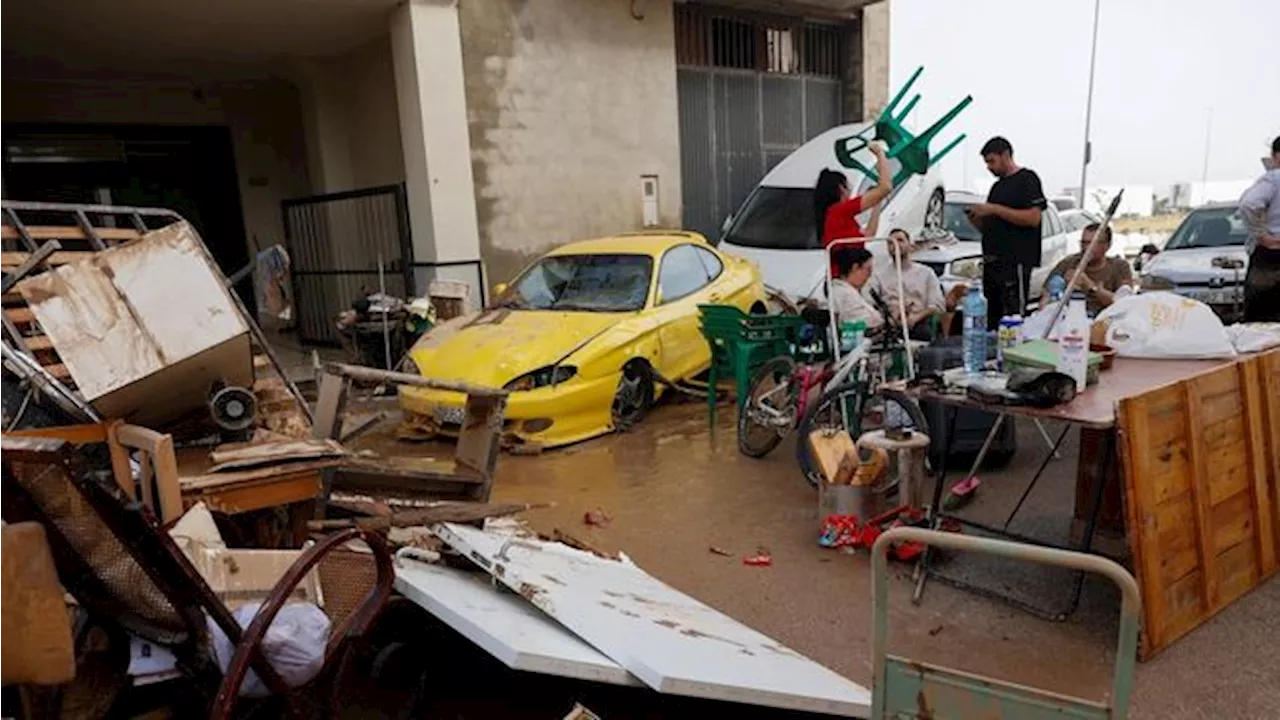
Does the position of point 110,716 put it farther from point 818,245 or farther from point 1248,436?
point 818,245

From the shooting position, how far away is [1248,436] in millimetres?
3584

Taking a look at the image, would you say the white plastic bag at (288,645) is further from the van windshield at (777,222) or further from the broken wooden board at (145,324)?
the van windshield at (777,222)

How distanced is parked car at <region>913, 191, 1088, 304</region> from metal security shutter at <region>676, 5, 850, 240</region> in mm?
2857

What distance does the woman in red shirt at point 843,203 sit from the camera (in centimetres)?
637

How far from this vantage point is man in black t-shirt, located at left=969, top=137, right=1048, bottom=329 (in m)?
5.99

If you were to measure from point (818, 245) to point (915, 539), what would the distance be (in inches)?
300

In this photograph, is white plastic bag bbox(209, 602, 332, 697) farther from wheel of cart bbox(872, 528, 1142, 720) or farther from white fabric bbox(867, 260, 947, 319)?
white fabric bbox(867, 260, 947, 319)

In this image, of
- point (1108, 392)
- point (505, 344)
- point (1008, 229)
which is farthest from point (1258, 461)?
point (505, 344)

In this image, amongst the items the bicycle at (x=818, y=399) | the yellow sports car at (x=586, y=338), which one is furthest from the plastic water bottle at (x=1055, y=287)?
the yellow sports car at (x=586, y=338)

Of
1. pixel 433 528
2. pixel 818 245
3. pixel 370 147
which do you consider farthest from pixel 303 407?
pixel 370 147

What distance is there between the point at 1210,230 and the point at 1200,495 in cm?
883

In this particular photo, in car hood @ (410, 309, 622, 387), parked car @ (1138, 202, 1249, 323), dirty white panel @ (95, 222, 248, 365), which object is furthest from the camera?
parked car @ (1138, 202, 1249, 323)

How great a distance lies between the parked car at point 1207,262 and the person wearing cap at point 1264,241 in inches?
63.5

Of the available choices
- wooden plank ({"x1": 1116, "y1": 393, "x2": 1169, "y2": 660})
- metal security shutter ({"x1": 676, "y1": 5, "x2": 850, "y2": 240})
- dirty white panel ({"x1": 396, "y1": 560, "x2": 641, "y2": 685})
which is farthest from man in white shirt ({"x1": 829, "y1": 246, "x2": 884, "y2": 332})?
metal security shutter ({"x1": 676, "y1": 5, "x2": 850, "y2": 240})
